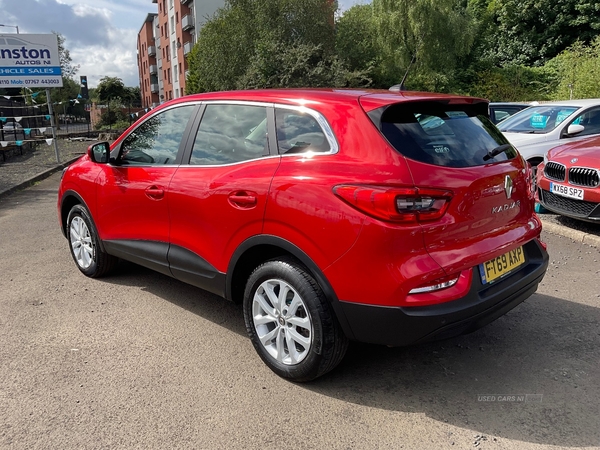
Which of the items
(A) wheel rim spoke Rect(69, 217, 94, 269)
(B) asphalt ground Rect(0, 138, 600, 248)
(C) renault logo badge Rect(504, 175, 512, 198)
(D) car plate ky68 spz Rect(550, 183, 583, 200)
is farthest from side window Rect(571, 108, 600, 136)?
(A) wheel rim spoke Rect(69, 217, 94, 269)

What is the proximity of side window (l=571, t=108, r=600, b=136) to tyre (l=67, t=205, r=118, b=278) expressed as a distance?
24.8ft

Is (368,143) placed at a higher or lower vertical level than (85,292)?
higher

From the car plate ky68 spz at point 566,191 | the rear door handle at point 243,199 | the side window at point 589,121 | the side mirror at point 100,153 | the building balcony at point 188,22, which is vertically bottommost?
the car plate ky68 spz at point 566,191

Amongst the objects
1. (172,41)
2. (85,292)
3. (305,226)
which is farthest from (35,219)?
(172,41)

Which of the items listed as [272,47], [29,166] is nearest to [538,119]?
[29,166]

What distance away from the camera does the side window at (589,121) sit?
27.1 ft

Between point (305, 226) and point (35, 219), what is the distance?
6.58 metres

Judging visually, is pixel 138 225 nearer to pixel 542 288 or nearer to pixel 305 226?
pixel 305 226

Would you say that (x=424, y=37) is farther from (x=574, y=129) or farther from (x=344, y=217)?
(x=344, y=217)

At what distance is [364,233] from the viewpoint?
2.57 metres

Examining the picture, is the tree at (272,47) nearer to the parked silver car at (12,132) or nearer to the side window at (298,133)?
the parked silver car at (12,132)

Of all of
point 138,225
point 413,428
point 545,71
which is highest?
point 545,71

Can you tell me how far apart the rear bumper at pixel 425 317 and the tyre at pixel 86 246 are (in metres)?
2.96

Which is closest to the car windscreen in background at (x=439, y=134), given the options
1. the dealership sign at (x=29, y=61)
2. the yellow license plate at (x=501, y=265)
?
the yellow license plate at (x=501, y=265)
